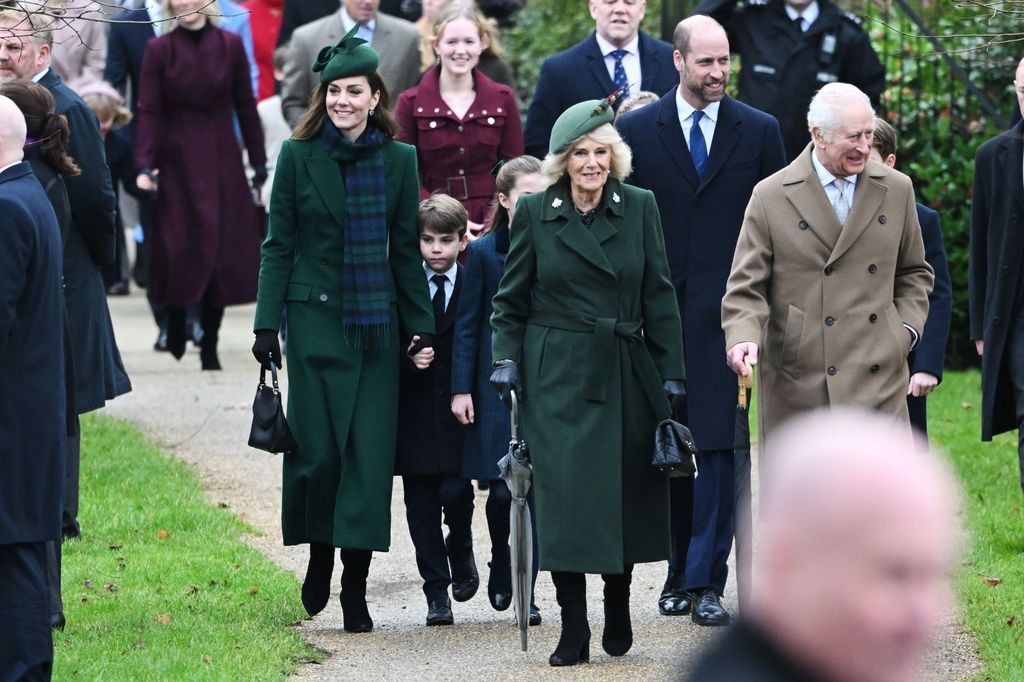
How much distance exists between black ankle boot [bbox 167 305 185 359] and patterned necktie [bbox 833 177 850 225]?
6514mm

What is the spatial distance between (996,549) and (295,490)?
3033 mm

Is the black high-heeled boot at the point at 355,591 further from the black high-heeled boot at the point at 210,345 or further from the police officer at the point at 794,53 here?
the black high-heeled boot at the point at 210,345

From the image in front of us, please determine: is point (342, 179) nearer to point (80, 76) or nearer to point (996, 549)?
point (996, 549)

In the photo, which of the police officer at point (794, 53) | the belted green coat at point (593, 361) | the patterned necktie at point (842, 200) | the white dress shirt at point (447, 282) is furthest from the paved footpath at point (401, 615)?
the police officer at point (794, 53)

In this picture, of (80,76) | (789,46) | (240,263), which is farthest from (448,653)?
(80,76)

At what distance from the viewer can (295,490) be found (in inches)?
279

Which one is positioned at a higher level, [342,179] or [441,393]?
[342,179]

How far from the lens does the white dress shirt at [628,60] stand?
9.15 metres

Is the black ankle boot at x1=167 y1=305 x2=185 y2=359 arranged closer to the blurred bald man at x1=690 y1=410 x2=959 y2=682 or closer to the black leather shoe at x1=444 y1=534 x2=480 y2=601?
the black leather shoe at x1=444 y1=534 x2=480 y2=601

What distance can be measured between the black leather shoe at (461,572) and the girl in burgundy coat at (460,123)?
2072 mm

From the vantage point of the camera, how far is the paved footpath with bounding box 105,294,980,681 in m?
6.45

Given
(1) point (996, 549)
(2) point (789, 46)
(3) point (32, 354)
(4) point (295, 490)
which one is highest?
(2) point (789, 46)

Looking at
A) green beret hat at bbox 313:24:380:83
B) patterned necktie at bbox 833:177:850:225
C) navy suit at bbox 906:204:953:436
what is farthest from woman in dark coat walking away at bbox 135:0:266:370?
patterned necktie at bbox 833:177:850:225

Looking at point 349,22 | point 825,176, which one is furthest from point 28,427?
point 349,22
